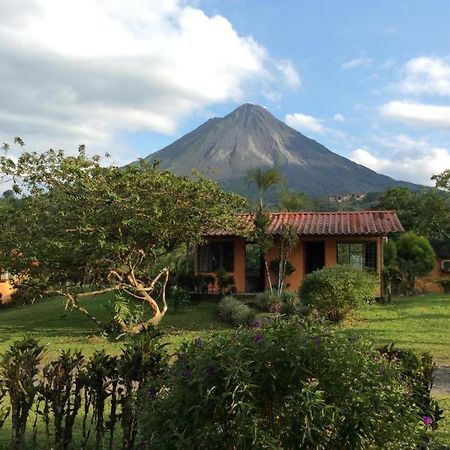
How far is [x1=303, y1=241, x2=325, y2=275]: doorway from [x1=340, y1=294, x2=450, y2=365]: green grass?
2997 mm

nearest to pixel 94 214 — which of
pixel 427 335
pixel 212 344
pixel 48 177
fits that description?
pixel 48 177

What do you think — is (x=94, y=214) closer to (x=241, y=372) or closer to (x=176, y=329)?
(x=176, y=329)

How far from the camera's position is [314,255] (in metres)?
19.9

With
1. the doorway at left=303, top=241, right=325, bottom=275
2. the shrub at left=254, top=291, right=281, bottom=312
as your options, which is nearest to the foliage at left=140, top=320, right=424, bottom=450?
the shrub at left=254, top=291, right=281, bottom=312

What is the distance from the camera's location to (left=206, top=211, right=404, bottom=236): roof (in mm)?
17750

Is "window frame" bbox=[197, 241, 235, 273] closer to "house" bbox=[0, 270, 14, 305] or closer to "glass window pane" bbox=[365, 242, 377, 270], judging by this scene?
"glass window pane" bbox=[365, 242, 377, 270]

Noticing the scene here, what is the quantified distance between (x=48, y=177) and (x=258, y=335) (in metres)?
10.2

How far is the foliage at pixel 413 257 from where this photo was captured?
2070 centimetres

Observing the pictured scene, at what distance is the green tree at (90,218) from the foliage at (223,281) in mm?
5642

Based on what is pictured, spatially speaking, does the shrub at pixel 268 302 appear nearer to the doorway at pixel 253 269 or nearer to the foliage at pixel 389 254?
the doorway at pixel 253 269

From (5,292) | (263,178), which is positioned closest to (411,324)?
(263,178)

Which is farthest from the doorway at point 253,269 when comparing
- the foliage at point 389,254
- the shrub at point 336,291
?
the shrub at point 336,291

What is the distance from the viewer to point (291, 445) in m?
2.90

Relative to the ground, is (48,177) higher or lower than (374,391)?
higher
